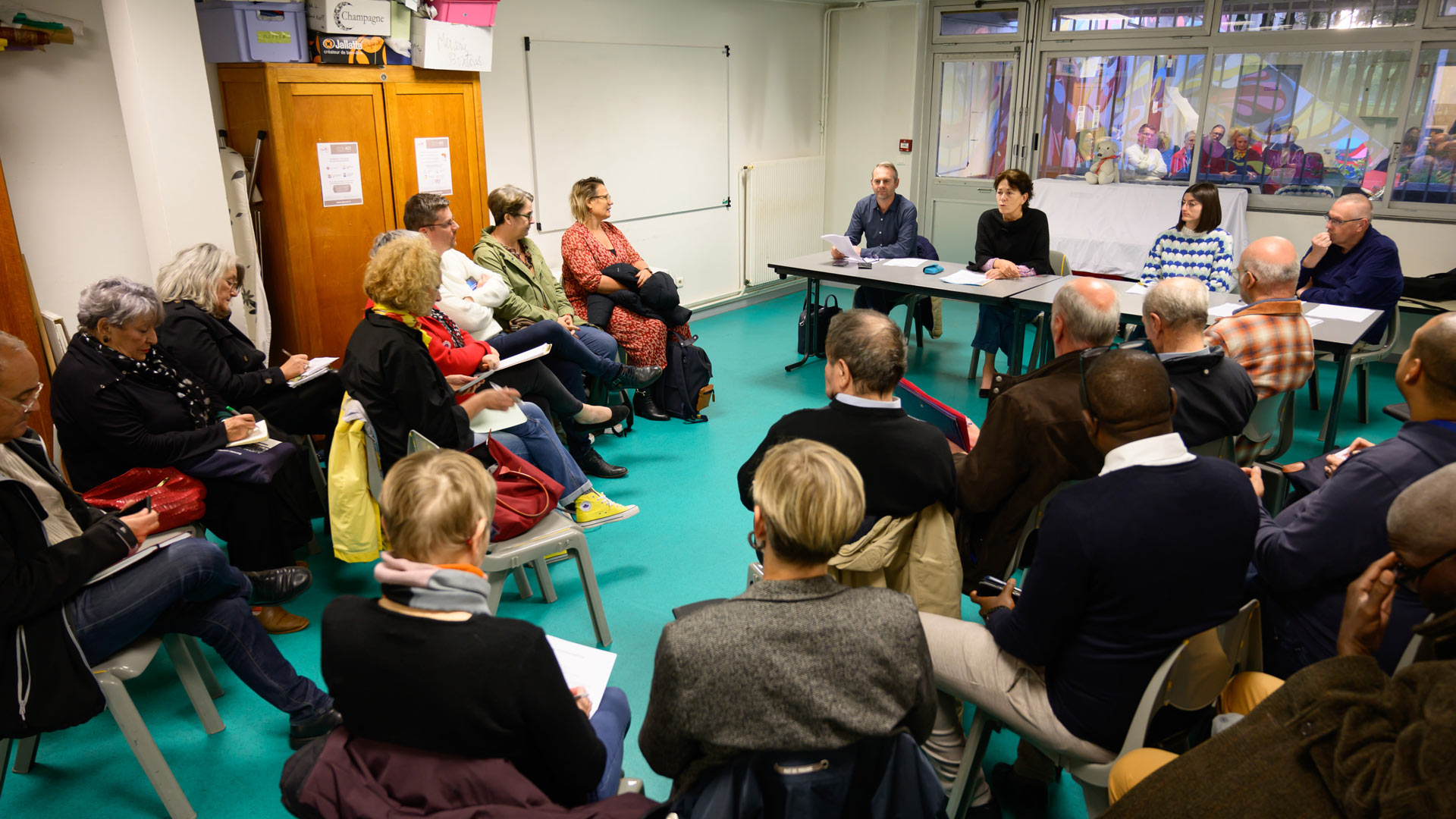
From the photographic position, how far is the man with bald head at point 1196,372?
2922mm

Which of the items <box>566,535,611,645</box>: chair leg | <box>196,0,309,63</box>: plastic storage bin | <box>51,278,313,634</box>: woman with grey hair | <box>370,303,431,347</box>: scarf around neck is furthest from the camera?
<box>196,0,309,63</box>: plastic storage bin

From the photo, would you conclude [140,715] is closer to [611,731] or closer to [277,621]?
[277,621]

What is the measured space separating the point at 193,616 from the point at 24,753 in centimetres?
66

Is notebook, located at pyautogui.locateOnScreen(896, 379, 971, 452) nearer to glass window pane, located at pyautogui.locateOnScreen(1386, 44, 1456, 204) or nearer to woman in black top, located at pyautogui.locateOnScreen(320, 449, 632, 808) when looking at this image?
woman in black top, located at pyautogui.locateOnScreen(320, 449, 632, 808)

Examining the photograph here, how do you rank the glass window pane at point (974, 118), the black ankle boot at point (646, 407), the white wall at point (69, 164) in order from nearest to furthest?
1. the white wall at point (69, 164)
2. the black ankle boot at point (646, 407)
3. the glass window pane at point (974, 118)

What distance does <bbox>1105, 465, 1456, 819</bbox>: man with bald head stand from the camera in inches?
48.4

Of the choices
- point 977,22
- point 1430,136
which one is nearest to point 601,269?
point 977,22

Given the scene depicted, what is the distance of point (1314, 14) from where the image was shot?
22.9 feet

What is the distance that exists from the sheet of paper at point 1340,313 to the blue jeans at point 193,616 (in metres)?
5.00

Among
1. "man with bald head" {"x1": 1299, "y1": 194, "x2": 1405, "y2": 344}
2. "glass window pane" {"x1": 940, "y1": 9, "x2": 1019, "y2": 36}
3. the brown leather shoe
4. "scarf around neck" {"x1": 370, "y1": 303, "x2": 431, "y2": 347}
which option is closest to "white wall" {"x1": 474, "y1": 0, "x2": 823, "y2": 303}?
"glass window pane" {"x1": 940, "y1": 9, "x2": 1019, "y2": 36}

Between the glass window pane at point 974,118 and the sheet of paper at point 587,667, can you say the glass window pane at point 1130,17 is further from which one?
the sheet of paper at point 587,667

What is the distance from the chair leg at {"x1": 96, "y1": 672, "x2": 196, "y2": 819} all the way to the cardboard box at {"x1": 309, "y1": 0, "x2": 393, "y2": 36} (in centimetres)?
326

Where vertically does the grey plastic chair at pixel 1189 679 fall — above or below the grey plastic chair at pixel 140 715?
above

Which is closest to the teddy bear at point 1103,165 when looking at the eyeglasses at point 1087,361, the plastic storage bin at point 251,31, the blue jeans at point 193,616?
the eyeglasses at point 1087,361
